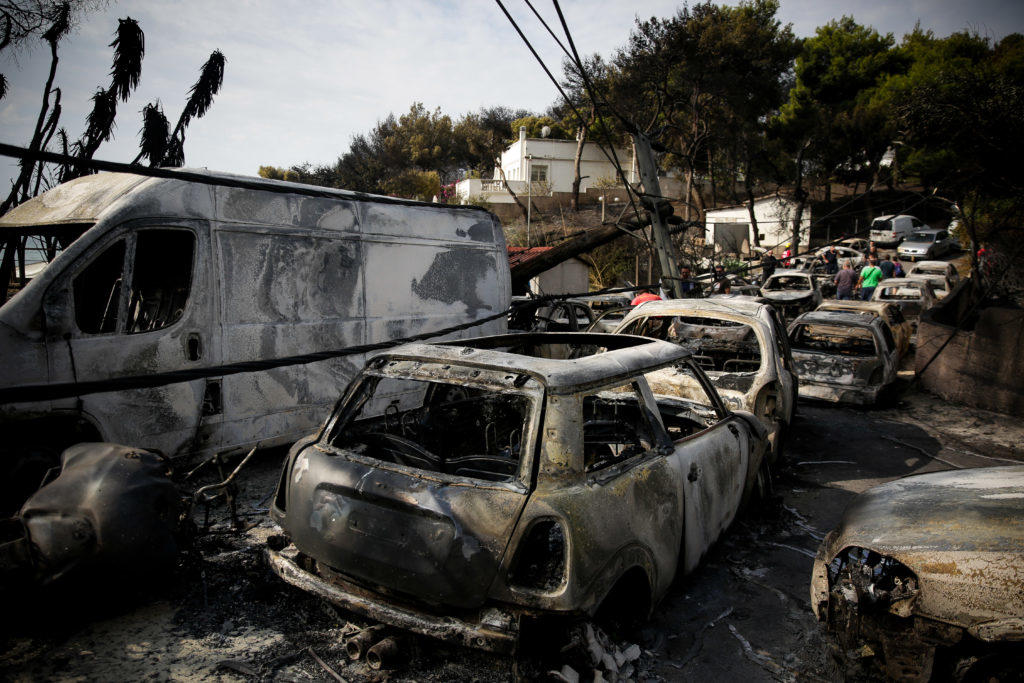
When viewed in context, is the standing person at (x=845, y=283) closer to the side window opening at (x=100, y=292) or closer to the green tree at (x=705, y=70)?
the green tree at (x=705, y=70)

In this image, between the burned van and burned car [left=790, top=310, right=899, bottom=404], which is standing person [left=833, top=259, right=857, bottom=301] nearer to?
burned car [left=790, top=310, right=899, bottom=404]

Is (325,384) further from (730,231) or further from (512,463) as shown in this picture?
(730,231)

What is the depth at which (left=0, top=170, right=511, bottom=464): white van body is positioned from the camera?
4008 mm

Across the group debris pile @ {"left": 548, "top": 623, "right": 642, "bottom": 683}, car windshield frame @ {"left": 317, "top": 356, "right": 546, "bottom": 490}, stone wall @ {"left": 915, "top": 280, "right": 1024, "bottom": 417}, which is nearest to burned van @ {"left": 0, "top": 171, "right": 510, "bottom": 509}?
car windshield frame @ {"left": 317, "top": 356, "right": 546, "bottom": 490}

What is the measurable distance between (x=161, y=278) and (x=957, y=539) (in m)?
5.69

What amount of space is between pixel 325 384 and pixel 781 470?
4672 millimetres

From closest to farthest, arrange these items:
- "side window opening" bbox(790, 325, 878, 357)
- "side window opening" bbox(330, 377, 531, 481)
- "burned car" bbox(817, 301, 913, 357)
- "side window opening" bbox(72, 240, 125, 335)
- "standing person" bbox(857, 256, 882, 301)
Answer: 1. "side window opening" bbox(330, 377, 531, 481)
2. "side window opening" bbox(72, 240, 125, 335)
3. "side window opening" bbox(790, 325, 878, 357)
4. "burned car" bbox(817, 301, 913, 357)
5. "standing person" bbox(857, 256, 882, 301)

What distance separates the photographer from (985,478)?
10.5ft

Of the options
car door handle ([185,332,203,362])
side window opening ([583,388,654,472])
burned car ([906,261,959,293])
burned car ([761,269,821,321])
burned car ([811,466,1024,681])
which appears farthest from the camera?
burned car ([906,261,959,293])

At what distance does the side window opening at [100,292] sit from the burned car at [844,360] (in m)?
8.17

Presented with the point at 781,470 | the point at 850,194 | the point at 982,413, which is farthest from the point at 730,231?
the point at 781,470

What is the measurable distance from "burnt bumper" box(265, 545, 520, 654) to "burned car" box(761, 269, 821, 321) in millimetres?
11688

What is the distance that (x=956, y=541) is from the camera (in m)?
2.56

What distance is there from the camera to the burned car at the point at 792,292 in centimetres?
1429
